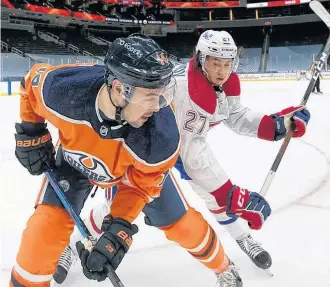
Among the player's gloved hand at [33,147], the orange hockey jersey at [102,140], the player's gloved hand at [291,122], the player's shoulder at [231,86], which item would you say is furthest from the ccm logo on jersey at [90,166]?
the player's gloved hand at [291,122]

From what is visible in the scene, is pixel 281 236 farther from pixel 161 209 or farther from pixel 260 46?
pixel 260 46

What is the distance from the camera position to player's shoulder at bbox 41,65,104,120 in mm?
1177

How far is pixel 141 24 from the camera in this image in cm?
1702

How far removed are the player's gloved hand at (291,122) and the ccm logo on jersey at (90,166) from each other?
909 mm

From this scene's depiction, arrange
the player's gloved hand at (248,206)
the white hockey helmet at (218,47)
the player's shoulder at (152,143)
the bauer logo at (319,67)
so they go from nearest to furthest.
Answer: the player's shoulder at (152,143)
the player's gloved hand at (248,206)
the white hockey helmet at (218,47)
the bauer logo at (319,67)

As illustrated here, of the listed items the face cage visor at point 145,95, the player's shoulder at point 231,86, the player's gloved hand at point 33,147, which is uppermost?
the face cage visor at point 145,95

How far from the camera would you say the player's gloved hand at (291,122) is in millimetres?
1873

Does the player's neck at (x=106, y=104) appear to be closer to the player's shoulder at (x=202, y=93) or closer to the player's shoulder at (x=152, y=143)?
the player's shoulder at (x=152, y=143)

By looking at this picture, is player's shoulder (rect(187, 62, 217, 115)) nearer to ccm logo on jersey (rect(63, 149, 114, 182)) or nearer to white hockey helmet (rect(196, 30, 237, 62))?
white hockey helmet (rect(196, 30, 237, 62))

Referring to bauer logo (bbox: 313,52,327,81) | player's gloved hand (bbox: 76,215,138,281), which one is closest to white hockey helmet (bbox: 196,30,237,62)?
player's gloved hand (bbox: 76,215,138,281)

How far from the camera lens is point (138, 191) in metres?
1.26

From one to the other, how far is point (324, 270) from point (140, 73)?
1151 mm

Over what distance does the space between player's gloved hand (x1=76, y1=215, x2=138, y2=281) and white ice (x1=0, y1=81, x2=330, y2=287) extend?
1.50 ft

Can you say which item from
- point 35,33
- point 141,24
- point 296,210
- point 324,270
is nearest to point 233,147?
point 296,210
